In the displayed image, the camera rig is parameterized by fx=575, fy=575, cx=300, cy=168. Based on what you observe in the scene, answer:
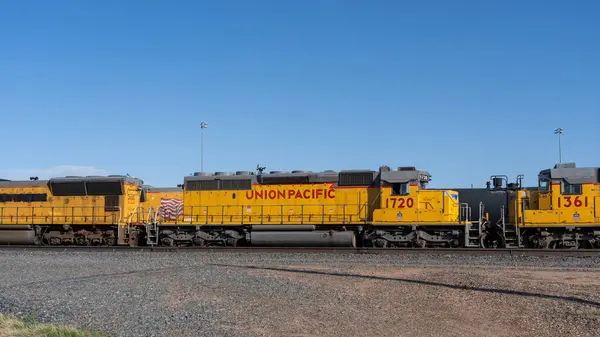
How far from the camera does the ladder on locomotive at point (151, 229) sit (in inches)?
917

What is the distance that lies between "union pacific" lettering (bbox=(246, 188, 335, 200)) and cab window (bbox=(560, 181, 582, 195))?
27.1ft

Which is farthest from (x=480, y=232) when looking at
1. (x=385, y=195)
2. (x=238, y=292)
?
(x=238, y=292)

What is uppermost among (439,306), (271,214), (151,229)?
(271,214)

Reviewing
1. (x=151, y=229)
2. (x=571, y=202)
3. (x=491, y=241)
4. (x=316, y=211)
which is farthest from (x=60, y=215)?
(x=571, y=202)

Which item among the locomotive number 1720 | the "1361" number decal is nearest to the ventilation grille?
the locomotive number 1720

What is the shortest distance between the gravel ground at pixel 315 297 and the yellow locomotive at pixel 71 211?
8077 millimetres

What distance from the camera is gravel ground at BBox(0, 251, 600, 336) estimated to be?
25.8 ft

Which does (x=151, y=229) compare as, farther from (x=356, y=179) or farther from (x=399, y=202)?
(x=399, y=202)

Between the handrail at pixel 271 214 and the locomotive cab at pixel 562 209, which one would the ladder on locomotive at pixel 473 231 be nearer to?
the locomotive cab at pixel 562 209

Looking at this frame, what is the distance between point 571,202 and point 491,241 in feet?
11.6

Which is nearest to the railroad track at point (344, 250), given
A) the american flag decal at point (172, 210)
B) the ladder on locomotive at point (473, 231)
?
the ladder on locomotive at point (473, 231)

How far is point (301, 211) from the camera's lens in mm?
22625

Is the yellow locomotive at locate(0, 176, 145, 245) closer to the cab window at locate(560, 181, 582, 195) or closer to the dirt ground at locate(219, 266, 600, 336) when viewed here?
the dirt ground at locate(219, 266, 600, 336)

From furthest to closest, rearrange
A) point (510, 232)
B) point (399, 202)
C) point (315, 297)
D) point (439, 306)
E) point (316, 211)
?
point (316, 211) → point (399, 202) → point (510, 232) → point (315, 297) → point (439, 306)
